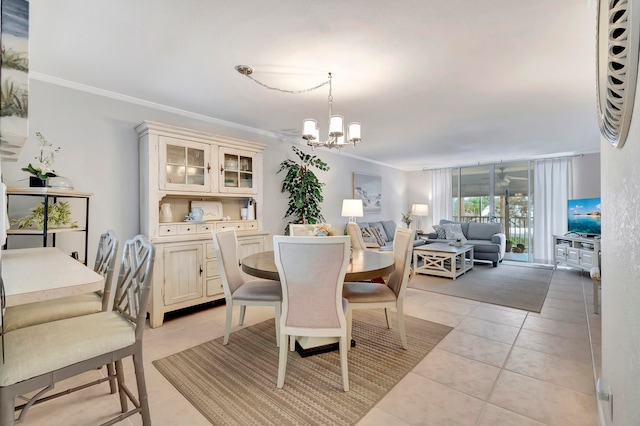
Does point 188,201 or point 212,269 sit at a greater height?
point 188,201

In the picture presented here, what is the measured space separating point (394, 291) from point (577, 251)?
4.08 metres

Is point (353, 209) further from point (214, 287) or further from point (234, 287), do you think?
point (234, 287)

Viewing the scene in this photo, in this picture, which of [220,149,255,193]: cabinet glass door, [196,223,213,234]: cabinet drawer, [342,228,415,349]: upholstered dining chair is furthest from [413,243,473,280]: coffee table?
[196,223,213,234]: cabinet drawer

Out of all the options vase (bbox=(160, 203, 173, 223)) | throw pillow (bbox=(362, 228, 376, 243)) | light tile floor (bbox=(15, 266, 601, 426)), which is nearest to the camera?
light tile floor (bbox=(15, 266, 601, 426))

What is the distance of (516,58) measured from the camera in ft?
7.27

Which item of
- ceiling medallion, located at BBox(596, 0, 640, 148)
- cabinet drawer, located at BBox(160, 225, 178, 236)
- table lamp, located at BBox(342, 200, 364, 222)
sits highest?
ceiling medallion, located at BBox(596, 0, 640, 148)

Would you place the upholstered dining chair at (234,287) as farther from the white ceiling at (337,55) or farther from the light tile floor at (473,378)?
the white ceiling at (337,55)

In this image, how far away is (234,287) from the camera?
2.47 m

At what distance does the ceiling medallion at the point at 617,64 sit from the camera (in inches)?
28.1

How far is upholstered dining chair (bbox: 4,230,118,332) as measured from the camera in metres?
1.45

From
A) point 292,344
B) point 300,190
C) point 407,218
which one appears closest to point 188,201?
point 300,190

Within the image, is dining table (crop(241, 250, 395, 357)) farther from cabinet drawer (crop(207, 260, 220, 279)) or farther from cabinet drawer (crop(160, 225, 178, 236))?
cabinet drawer (crop(160, 225, 178, 236))

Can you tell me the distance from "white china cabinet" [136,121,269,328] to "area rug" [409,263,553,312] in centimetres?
255

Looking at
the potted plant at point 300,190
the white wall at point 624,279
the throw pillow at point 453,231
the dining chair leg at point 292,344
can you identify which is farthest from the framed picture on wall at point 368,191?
the white wall at point 624,279
